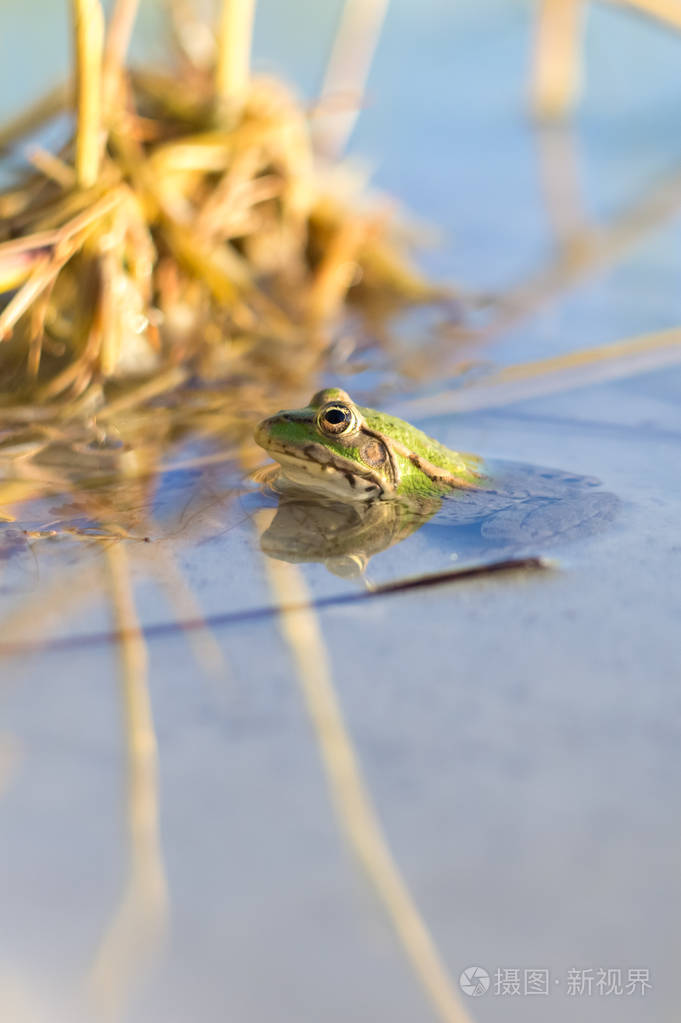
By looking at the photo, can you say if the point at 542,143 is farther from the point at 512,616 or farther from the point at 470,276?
the point at 512,616

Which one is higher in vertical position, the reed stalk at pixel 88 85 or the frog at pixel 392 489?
the reed stalk at pixel 88 85

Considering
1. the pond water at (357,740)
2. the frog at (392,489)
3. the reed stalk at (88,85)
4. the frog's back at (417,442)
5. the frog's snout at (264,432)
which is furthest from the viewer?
the reed stalk at (88,85)

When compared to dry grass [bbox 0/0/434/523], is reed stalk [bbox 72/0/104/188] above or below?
above

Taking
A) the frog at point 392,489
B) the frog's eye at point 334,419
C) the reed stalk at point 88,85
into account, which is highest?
the reed stalk at point 88,85

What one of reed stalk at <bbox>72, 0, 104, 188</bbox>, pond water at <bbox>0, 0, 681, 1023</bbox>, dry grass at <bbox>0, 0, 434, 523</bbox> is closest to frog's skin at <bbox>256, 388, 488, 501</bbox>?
pond water at <bbox>0, 0, 681, 1023</bbox>

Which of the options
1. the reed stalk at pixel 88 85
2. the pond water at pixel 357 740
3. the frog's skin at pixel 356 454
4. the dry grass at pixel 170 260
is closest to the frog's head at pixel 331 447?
the frog's skin at pixel 356 454

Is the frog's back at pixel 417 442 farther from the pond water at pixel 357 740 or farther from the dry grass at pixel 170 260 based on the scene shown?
the dry grass at pixel 170 260

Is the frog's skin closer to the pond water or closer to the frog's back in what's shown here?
the frog's back

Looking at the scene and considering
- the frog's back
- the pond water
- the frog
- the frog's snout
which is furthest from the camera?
the frog's back
